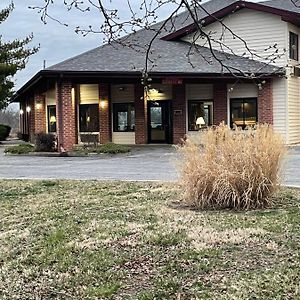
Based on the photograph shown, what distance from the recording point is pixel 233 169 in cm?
721

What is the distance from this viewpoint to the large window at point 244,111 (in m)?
22.9

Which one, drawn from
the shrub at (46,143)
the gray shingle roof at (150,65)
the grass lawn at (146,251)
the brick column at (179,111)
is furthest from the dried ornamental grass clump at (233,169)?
the brick column at (179,111)

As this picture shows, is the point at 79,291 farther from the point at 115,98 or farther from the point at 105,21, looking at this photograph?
the point at 115,98

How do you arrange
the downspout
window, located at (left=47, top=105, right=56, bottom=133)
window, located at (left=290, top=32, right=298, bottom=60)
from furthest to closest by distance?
window, located at (left=47, top=105, right=56, bottom=133), window, located at (left=290, top=32, right=298, bottom=60), the downspout

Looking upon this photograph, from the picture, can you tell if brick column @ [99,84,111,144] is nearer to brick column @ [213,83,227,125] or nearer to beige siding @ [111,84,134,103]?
beige siding @ [111,84,134,103]

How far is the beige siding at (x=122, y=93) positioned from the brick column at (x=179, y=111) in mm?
2221

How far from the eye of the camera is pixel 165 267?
477 centimetres

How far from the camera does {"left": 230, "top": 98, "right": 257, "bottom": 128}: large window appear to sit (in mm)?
22875

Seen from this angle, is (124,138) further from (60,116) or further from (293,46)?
(293,46)

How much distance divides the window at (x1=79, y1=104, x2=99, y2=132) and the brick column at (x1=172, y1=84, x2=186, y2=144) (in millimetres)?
4026

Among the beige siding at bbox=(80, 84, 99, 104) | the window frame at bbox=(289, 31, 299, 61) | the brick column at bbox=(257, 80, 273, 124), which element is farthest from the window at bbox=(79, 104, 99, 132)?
the window frame at bbox=(289, 31, 299, 61)

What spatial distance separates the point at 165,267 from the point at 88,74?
16302mm

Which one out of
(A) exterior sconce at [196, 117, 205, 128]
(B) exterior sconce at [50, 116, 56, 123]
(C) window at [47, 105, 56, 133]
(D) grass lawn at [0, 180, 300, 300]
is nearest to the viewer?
(D) grass lawn at [0, 180, 300, 300]

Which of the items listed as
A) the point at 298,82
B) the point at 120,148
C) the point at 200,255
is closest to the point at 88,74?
the point at 120,148
